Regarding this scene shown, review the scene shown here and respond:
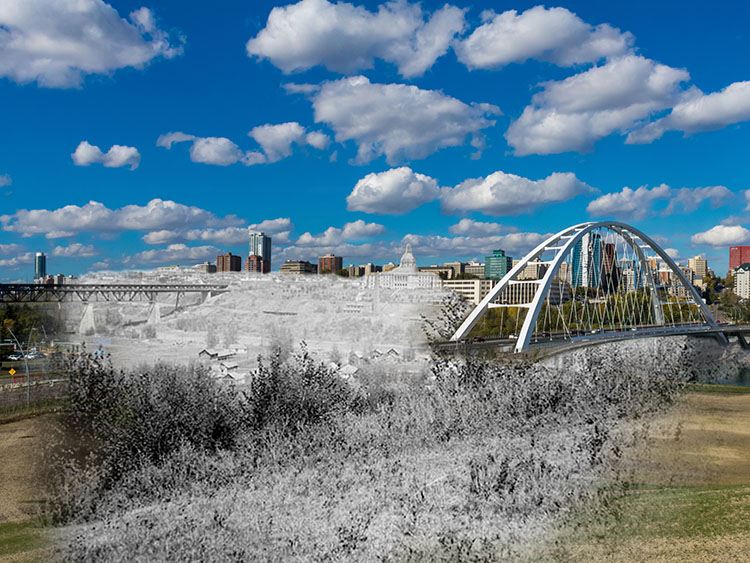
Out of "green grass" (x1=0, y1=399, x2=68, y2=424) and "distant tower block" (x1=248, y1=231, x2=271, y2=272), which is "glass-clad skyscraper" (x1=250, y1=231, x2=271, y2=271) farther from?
"green grass" (x1=0, y1=399, x2=68, y2=424)

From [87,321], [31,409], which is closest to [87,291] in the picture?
[87,321]

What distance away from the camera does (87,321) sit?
200 ft

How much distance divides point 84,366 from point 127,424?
16.8 feet

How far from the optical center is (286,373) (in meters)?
18.3

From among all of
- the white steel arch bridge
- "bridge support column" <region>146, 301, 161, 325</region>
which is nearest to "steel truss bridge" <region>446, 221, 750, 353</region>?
the white steel arch bridge

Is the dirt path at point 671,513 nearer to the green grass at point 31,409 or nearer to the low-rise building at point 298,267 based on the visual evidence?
the green grass at point 31,409

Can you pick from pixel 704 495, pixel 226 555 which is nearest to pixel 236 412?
pixel 226 555

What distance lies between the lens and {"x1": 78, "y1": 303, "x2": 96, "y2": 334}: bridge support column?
192 ft

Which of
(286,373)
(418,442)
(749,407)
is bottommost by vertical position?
(749,407)

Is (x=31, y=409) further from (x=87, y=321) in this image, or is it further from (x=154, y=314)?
(x=154, y=314)

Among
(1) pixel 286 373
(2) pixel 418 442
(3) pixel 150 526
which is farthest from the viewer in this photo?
(1) pixel 286 373

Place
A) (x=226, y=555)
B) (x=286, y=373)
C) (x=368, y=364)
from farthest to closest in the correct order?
(x=368, y=364) → (x=286, y=373) → (x=226, y=555)

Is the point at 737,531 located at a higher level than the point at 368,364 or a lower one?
lower

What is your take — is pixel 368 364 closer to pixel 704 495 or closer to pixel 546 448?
pixel 546 448
